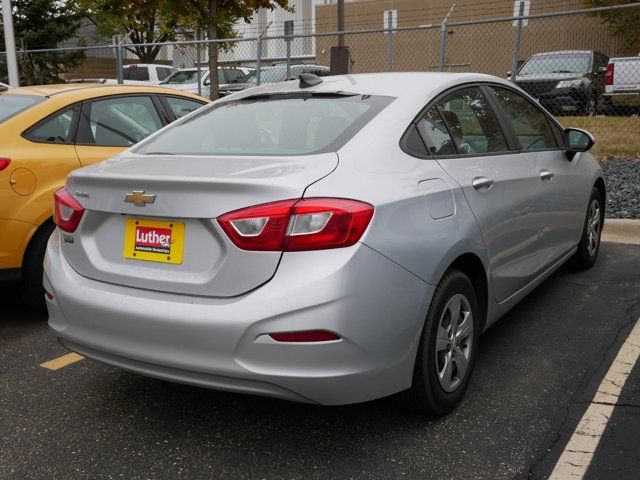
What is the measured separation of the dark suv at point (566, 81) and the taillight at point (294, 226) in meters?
10.8

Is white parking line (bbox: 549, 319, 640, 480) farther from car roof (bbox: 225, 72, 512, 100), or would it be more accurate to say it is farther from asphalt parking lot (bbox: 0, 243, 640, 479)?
car roof (bbox: 225, 72, 512, 100)

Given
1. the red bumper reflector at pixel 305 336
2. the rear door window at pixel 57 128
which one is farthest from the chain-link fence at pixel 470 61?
the red bumper reflector at pixel 305 336

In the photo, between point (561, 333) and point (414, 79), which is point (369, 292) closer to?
point (414, 79)

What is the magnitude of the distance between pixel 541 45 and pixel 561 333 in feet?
75.2

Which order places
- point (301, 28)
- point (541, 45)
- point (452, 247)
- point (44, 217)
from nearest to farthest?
1. point (452, 247)
2. point (44, 217)
3. point (541, 45)
4. point (301, 28)

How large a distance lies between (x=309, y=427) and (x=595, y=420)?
1273 millimetres

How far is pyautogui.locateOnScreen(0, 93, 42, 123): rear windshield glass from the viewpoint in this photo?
4.58 meters

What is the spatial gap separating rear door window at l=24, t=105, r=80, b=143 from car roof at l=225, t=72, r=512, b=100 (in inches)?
59.5

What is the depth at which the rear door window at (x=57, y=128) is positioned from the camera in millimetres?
4461

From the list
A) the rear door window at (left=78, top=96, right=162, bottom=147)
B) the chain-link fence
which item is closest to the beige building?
the chain-link fence

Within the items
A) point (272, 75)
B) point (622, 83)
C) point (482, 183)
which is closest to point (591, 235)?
point (482, 183)

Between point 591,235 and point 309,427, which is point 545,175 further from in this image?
point 309,427

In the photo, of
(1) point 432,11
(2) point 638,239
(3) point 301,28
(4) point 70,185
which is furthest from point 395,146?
(3) point 301,28

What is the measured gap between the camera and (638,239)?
620 centimetres
